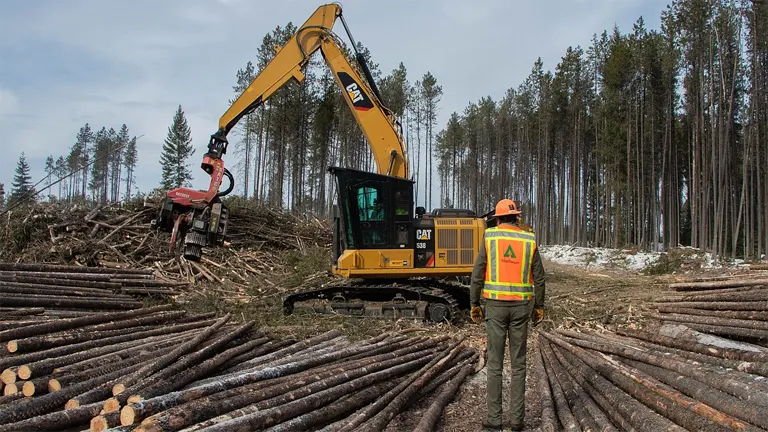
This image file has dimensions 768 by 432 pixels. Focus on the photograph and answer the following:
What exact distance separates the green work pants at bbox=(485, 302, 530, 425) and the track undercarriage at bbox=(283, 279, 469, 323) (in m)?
4.57

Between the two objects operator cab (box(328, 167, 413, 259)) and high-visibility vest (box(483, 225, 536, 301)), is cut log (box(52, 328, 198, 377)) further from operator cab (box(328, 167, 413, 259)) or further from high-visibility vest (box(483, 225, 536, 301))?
high-visibility vest (box(483, 225, 536, 301))

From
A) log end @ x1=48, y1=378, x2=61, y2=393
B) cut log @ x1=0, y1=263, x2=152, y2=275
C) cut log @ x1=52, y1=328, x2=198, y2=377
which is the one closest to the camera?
log end @ x1=48, y1=378, x2=61, y2=393

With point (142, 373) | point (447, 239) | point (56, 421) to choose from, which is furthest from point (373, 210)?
point (56, 421)

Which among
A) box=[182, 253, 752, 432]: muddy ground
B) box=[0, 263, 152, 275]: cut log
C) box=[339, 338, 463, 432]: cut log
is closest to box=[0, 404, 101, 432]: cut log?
box=[339, 338, 463, 432]: cut log

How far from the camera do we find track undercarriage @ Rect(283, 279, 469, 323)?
31.7ft

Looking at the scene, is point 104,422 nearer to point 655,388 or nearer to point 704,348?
point 655,388

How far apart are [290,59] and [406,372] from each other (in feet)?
25.0

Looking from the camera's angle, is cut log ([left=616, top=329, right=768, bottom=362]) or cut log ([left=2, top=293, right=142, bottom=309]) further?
cut log ([left=2, top=293, right=142, bottom=309])

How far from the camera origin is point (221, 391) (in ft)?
15.1

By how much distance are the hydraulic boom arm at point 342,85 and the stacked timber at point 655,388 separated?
5839mm

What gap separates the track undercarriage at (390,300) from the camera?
965cm

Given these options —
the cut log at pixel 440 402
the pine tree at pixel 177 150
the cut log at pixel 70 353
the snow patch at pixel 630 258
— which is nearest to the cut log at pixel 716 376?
the cut log at pixel 440 402

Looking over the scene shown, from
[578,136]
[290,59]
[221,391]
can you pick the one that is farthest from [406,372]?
[578,136]

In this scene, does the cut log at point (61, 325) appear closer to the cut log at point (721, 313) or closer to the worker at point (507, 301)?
the worker at point (507, 301)
